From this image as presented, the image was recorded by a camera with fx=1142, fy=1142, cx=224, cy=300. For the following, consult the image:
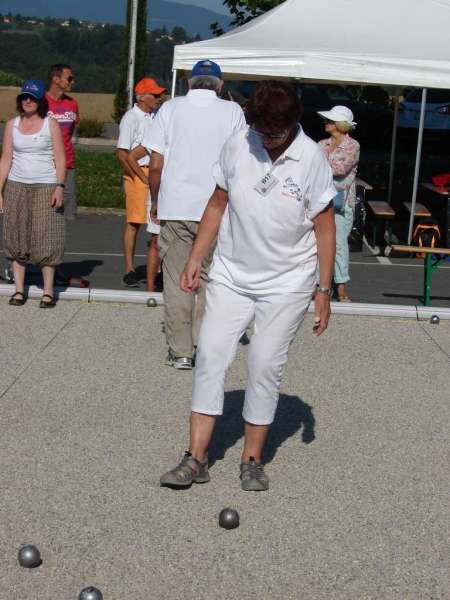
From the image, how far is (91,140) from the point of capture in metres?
29.1

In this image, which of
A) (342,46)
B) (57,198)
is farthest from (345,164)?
(342,46)

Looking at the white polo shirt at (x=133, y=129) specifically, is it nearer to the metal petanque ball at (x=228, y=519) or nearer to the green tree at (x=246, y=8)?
the metal petanque ball at (x=228, y=519)

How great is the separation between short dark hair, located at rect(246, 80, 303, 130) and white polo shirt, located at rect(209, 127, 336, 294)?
6.5 inches

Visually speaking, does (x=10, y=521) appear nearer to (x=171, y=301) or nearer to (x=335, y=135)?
(x=171, y=301)

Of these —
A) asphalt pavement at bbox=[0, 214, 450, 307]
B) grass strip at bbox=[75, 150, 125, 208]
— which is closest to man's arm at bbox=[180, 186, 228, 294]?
asphalt pavement at bbox=[0, 214, 450, 307]

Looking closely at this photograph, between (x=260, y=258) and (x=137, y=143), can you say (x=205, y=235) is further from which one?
(x=137, y=143)

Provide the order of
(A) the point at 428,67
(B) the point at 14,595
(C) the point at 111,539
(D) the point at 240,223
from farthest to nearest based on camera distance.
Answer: (A) the point at 428,67 → (D) the point at 240,223 → (C) the point at 111,539 → (B) the point at 14,595

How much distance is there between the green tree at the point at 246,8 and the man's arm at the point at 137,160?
9589 millimetres

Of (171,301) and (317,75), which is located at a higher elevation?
(317,75)

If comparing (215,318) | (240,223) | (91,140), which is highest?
(240,223)

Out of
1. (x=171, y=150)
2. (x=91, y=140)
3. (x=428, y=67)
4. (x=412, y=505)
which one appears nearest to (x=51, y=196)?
(x=171, y=150)

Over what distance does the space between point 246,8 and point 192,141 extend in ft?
40.4

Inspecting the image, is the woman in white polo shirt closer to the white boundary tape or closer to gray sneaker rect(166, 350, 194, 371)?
gray sneaker rect(166, 350, 194, 371)

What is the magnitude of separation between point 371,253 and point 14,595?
10.7 m
